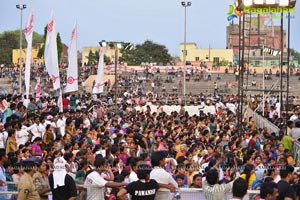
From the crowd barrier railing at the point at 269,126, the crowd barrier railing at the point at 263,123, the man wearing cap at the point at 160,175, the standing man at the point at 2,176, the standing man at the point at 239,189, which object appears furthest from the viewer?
the crowd barrier railing at the point at 263,123

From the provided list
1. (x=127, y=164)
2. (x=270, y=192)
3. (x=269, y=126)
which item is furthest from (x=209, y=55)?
(x=270, y=192)

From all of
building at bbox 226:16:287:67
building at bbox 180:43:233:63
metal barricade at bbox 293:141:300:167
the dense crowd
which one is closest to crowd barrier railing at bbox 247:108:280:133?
the dense crowd

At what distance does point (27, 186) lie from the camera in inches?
406

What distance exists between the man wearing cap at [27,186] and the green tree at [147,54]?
116951mm

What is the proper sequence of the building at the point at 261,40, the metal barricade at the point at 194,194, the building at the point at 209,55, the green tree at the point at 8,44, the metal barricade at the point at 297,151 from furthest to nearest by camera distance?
the green tree at the point at 8,44 < the building at the point at 209,55 < the building at the point at 261,40 < the metal barricade at the point at 297,151 < the metal barricade at the point at 194,194

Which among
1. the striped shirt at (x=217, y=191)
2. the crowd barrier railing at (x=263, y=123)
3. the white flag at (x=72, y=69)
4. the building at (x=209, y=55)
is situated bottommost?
the crowd barrier railing at (x=263, y=123)

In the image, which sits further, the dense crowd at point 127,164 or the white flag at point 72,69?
the white flag at point 72,69

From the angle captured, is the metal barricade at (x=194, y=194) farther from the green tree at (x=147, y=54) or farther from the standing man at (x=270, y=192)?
the green tree at (x=147, y=54)

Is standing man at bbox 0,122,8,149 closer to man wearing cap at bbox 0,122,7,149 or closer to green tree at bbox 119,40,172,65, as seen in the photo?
man wearing cap at bbox 0,122,7,149

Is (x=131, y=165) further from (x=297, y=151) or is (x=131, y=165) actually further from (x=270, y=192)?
(x=297, y=151)

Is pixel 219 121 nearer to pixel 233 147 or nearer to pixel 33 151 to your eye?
pixel 233 147

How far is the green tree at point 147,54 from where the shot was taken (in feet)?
423

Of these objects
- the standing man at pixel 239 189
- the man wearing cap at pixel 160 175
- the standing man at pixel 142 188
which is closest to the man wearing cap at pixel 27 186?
the standing man at pixel 142 188

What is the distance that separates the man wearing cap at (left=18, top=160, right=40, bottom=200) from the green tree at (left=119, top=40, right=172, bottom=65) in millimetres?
116951
